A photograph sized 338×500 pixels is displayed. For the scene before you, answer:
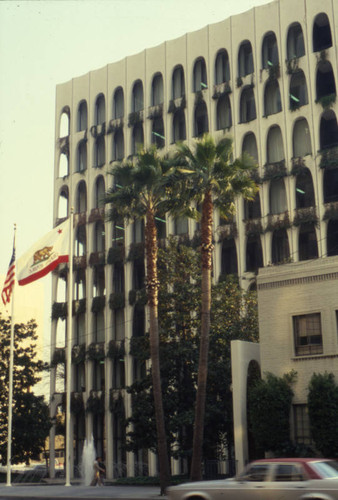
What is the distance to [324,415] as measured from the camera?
29.0m

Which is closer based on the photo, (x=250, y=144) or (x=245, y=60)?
(x=250, y=144)

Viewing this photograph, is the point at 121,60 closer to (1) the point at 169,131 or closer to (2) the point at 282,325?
(1) the point at 169,131

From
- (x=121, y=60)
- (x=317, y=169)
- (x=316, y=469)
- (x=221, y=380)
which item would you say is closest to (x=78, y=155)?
(x=121, y=60)

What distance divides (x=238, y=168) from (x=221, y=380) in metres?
11.2

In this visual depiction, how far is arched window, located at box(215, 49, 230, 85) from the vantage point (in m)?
62.3

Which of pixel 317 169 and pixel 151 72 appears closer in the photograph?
pixel 317 169

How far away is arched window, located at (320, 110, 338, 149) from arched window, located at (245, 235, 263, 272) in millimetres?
8220

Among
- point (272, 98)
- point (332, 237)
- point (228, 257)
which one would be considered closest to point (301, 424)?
point (332, 237)

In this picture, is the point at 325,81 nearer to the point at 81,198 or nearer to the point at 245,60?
the point at 245,60

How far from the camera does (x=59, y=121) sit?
235 ft

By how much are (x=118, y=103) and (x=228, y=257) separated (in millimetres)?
18806

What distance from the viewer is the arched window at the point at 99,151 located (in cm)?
6788

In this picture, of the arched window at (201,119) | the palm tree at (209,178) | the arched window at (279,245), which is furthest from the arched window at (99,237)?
the palm tree at (209,178)

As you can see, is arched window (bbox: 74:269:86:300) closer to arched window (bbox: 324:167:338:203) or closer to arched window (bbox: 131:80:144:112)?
arched window (bbox: 131:80:144:112)
